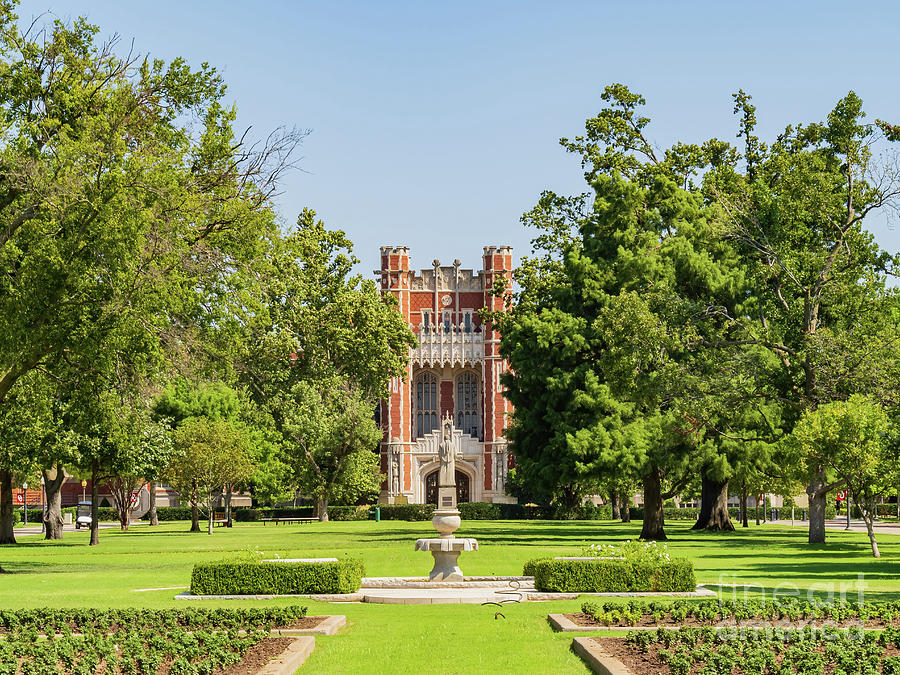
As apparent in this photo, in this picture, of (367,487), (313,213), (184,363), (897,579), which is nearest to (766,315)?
(897,579)

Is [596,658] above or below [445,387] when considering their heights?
below

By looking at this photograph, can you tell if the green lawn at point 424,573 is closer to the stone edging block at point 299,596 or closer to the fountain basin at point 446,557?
the stone edging block at point 299,596

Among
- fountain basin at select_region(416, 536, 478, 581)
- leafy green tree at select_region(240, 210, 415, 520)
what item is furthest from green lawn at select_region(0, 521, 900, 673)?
leafy green tree at select_region(240, 210, 415, 520)

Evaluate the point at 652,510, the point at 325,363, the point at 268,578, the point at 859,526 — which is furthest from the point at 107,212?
the point at 859,526

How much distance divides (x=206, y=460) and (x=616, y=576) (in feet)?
102

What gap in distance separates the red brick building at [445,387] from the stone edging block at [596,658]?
204ft

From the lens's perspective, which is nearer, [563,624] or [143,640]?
[143,640]

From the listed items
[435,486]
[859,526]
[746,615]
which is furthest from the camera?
[435,486]

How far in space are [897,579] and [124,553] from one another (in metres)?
21.7

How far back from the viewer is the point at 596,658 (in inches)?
377

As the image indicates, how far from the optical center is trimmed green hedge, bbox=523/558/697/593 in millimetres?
16734

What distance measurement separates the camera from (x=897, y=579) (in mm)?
20156

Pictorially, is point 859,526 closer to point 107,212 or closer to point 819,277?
point 819,277

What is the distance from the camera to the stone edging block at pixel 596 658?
8.93 meters
